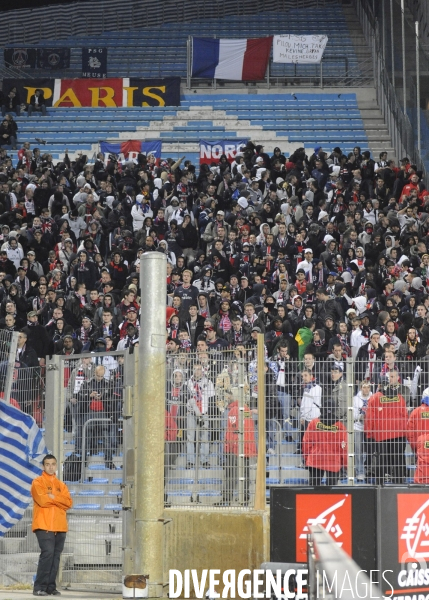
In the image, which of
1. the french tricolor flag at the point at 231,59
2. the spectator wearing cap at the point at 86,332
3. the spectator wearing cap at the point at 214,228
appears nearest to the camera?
the spectator wearing cap at the point at 86,332

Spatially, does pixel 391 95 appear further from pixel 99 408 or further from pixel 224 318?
pixel 99 408

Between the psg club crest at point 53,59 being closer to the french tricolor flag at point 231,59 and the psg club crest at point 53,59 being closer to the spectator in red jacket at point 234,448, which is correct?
the french tricolor flag at point 231,59

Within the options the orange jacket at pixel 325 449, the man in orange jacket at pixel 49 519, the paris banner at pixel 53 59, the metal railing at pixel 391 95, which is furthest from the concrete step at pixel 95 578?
the paris banner at pixel 53 59

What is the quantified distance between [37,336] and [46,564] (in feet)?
26.4

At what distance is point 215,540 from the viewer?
1103cm

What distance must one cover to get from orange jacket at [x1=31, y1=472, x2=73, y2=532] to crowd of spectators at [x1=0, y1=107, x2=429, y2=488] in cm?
421

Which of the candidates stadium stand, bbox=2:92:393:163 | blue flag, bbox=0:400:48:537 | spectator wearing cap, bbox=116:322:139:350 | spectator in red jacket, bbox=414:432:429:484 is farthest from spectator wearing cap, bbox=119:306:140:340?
stadium stand, bbox=2:92:393:163

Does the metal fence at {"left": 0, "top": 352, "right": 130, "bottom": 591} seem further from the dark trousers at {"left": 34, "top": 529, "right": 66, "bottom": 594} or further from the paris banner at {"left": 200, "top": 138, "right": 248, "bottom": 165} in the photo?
the paris banner at {"left": 200, "top": 138, "right": 248, "bottom": 165}

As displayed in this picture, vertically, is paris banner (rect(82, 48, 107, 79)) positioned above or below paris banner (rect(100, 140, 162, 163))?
above

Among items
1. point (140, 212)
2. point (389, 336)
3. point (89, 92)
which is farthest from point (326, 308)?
point (89, 92)

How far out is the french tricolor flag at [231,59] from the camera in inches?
1443

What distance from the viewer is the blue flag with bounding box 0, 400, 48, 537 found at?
11.9m

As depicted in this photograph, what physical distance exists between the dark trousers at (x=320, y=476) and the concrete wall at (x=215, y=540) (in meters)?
0.59

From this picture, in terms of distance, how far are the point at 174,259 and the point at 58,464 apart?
36.2 feet
